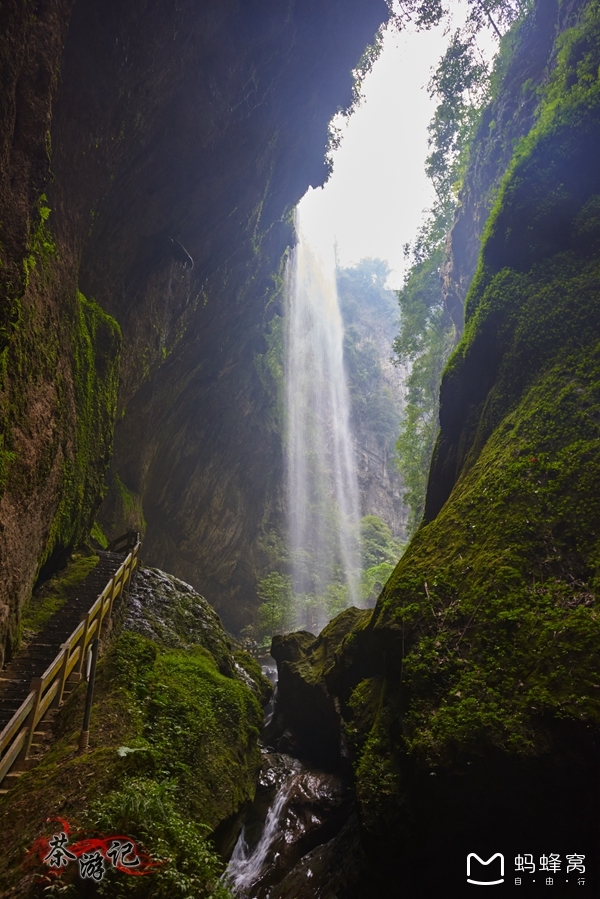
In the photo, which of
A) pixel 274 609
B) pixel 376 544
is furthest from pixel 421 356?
pixel 376 544

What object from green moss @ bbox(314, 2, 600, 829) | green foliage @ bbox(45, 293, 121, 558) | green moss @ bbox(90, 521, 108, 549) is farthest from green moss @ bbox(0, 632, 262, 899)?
green moss @ bbox(90, 521, 108, 549)

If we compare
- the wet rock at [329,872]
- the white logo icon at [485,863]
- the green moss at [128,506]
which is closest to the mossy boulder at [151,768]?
the wet rock at [329,872]

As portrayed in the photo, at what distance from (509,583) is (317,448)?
3558 centimetres

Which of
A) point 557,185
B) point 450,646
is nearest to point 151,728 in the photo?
point 450,646

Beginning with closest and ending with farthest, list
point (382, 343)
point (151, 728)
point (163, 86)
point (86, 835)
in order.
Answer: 1. point (86, 835)
2. point (151, 728)
3. point (163, 86)
4. point (382, 343)

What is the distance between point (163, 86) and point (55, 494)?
860 cm

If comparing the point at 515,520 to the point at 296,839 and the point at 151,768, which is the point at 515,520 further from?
the point at 296,839

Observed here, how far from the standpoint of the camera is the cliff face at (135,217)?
224 inches

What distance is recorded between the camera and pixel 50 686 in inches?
221

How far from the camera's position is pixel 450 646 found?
4562 mm

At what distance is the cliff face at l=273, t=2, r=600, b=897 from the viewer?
3.60 m

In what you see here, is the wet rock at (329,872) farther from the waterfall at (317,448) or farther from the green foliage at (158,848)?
the waterfall at (317,448)

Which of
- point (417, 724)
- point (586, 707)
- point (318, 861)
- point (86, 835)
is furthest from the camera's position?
point (318, 861)

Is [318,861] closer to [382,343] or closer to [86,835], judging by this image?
[86,835]
